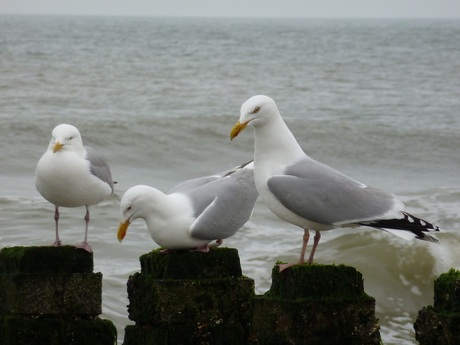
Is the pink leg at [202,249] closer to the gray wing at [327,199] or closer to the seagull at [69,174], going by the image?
the gray wing at [327,199]

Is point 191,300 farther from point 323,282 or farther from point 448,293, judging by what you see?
point 448,293

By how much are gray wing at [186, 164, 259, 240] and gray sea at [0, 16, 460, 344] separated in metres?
1.86

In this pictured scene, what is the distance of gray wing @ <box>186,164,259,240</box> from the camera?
5.24 meters

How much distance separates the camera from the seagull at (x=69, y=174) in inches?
231

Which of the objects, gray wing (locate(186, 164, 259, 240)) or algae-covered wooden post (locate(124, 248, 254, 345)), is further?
gray wing (locate(186, 164, 259, 240))

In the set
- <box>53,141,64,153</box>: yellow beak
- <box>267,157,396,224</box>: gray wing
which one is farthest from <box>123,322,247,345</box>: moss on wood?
<box>53,141,64,153</box>: yellow beak

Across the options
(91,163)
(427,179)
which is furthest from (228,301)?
(427,179)

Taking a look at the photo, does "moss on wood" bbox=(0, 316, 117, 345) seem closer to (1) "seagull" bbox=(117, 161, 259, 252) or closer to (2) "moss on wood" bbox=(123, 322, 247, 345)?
(2) "moss on wood" bbox=(123, 322, 247, 345)

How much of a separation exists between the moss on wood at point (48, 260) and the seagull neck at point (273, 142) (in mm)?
925

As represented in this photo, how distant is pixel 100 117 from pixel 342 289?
15197 millimetres

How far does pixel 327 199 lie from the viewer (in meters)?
5.00

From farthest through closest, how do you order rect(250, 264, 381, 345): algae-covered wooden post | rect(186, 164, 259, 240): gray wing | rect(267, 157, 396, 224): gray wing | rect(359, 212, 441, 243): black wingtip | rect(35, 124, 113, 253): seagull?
rect(35, 124, 113, 253): seagull, rect(186, 164, 259, 240): gray wing, rect(267, 157, 396, 224): gray wing, rect(359, 212, 441, 243): black wingtip, rect(250, 264, 381, 345): algae-covered wooden post

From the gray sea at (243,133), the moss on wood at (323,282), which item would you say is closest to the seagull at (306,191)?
the moss on wood at (323,282)

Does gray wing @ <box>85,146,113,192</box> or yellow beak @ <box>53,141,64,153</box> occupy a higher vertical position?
yellow beak @ <box>53,141,64,153</box>
